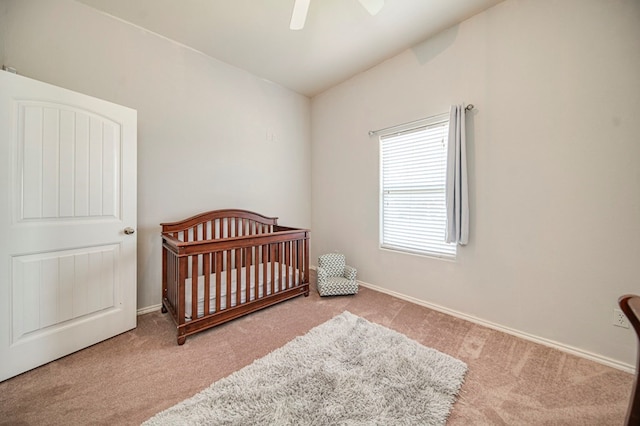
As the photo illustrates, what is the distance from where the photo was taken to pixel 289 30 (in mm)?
2221

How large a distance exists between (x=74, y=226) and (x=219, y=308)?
46.4 inches

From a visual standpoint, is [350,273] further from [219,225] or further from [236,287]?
[219,225]

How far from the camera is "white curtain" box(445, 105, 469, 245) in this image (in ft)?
6.76

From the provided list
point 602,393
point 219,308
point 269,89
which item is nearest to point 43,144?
point 219,308

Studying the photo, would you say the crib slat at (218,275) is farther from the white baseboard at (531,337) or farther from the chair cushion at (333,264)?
the white baseboard at (531,337)

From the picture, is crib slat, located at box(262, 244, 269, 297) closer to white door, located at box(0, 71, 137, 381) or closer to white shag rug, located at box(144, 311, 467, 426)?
white shag rug, located at box(144, 311, 467, 426)

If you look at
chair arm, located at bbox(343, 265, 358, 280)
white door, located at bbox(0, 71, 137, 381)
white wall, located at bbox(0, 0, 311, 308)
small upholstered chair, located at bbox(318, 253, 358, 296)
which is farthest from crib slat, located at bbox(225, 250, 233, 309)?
chair arm, located at bbox(343, 265, 358, 280)

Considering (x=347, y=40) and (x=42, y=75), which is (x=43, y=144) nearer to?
(x=42, y=75)

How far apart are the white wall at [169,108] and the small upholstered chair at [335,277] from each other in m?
0.96

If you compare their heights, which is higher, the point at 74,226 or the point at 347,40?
the point at 347,40

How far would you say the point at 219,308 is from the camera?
195 cm

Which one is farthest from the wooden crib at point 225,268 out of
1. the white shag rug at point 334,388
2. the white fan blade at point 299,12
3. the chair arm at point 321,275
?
the white fan blade at point 299,12

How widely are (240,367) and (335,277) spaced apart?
154 cm

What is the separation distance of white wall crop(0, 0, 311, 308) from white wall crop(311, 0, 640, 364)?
1.83 meters
